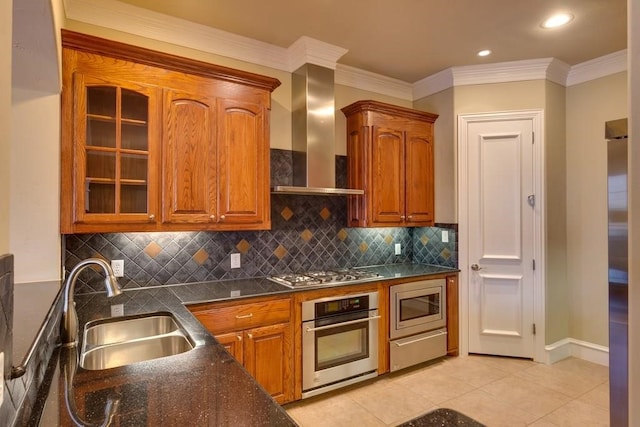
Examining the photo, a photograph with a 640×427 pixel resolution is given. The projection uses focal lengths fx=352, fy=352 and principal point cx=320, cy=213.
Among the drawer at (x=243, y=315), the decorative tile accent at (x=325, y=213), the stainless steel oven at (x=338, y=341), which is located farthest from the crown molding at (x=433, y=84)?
the drawer at (x=243, y=315)

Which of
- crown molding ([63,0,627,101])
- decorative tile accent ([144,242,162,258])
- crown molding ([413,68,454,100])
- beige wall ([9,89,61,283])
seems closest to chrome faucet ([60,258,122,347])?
beige wall ([9,89,61,283])

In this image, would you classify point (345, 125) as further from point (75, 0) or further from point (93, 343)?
point (93, 343)

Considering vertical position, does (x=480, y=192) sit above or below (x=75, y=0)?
below

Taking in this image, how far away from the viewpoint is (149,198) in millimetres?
2252

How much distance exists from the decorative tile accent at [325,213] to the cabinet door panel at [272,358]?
45.7 inches

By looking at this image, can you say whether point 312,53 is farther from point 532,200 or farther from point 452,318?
point 452,318

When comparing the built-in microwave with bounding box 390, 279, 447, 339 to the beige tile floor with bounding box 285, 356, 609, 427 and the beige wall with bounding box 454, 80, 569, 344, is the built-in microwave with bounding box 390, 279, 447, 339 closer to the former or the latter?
the beige tile floor with bounding box 285, 356, 609, 427

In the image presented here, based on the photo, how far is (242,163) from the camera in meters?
2.57

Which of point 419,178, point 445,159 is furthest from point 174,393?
point 445,159

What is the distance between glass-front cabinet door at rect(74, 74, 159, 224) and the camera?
2049 mm

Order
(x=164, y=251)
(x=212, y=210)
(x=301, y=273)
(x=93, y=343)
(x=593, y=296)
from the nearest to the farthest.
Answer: (x=93, y=343) < (x=212, y=210) < (x=164, y=251) < (x=301, y=273) < (x=593, y=296)

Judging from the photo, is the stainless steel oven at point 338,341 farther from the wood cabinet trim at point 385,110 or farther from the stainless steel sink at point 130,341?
the wood cabinet trim at point 385,110

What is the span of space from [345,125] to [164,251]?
2.03 meters

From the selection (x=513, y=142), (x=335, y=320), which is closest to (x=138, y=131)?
(x=335, y=320)
